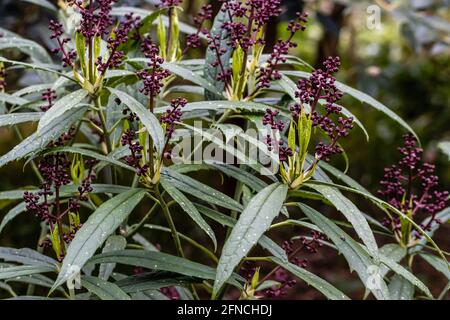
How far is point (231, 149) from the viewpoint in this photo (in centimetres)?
98

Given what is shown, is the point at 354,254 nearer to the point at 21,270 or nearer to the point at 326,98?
the point at 326,98

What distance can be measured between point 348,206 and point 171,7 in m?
0.55

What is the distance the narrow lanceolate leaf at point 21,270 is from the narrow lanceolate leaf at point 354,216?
43 cm

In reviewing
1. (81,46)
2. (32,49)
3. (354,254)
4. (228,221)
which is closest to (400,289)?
(354,254)

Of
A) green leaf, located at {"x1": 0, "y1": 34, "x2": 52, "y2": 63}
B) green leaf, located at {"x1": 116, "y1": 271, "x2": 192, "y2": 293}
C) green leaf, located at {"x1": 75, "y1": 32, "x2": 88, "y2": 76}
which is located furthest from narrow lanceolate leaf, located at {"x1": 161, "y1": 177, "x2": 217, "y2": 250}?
green leaf, located at {"x1": 0, "y1": 34, "x2": 52, "y2": 63}

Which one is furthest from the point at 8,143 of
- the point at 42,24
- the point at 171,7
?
the point at 171,7

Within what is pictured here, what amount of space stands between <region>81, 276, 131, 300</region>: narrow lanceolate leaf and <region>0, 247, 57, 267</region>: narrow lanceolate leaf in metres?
0.12

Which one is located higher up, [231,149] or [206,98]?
[206,98]

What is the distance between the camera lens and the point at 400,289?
1181 millimetres

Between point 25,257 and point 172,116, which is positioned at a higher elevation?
point 172,116

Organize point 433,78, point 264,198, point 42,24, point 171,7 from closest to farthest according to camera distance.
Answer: point 264,198
point 171,7
point 42,24
point 433,78

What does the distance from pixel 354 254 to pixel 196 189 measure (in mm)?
262

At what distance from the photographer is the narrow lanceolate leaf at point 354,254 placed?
0.95 m
